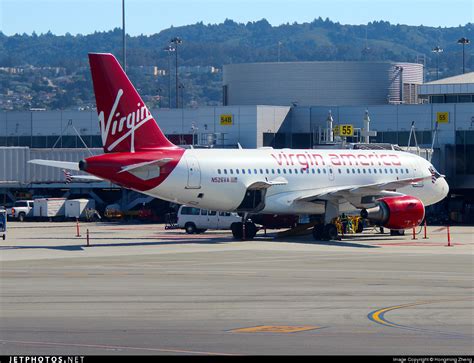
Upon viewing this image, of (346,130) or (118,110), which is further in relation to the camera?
(346,130)

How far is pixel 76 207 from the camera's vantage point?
83.6 metres

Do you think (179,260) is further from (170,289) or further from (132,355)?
(132,355)

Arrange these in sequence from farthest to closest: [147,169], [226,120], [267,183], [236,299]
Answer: [226,120]
[267,183]
[147,169]
[236,299]

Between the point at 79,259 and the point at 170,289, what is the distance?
12333mm

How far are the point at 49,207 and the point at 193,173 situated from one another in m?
33.8

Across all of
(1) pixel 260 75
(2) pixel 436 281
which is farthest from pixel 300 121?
(2) pixel 436 281

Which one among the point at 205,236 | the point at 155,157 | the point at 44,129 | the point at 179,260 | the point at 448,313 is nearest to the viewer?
the point at 448,313

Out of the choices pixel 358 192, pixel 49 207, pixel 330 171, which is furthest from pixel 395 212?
pixel 49 207

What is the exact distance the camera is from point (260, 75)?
4321 inches

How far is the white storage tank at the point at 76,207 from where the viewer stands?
8356cm

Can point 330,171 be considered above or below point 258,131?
below

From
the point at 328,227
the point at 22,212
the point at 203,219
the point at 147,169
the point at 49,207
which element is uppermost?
the point at 147,169

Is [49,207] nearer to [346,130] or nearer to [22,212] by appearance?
[22,212]

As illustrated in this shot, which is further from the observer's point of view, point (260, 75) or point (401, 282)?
point (260, 75)
